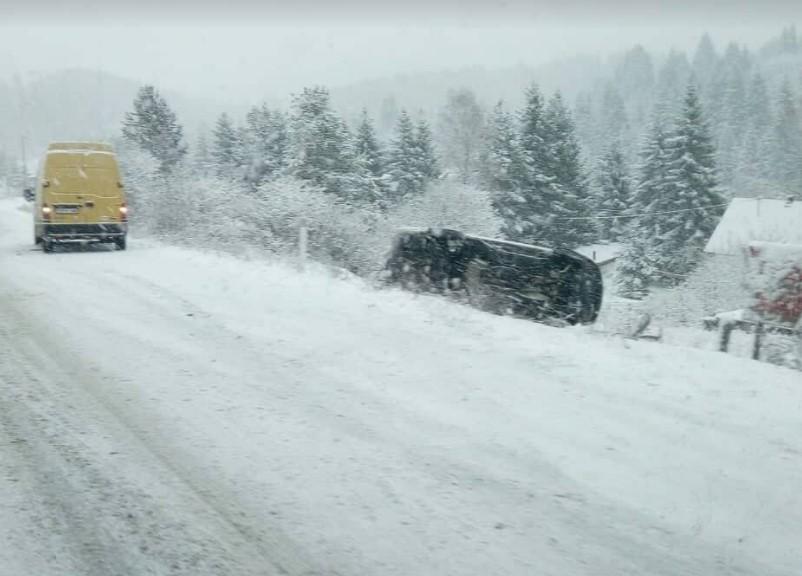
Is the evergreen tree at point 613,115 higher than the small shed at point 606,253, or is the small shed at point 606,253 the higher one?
the evergreen tree at point 613,115

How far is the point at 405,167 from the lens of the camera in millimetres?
46094

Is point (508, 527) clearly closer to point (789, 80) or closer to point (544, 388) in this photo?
point (544, 388)

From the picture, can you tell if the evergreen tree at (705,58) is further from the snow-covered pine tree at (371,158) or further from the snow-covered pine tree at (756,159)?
the snow-covered pine tree at (371,158)

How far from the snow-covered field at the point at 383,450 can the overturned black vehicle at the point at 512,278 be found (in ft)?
8.98

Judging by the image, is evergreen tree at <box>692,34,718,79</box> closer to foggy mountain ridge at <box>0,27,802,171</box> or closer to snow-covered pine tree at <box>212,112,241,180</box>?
foggy mountain ridge at <box>0,27,802,171</box>

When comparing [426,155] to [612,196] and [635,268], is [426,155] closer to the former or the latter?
[612,196]

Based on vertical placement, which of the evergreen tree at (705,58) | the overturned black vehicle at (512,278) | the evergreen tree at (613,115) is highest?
the evergreen tree at (705,58)

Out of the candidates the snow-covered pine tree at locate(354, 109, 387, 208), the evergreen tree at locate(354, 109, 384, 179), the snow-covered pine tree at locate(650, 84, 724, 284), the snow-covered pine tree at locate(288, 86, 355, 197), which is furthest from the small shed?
the snow-covered pine tree at locate(288, 86, 355, 197)

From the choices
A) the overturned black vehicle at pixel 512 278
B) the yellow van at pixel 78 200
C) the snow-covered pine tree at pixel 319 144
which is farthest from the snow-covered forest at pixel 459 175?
the overturned black vehicle at pixel 512 278

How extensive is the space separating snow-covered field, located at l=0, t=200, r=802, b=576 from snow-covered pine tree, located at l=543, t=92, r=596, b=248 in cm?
3716

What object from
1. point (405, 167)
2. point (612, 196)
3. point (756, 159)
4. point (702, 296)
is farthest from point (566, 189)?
point (756, 159)

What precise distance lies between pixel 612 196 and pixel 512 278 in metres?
43.2

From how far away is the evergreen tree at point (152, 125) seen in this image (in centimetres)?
4134

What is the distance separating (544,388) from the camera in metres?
5.55
